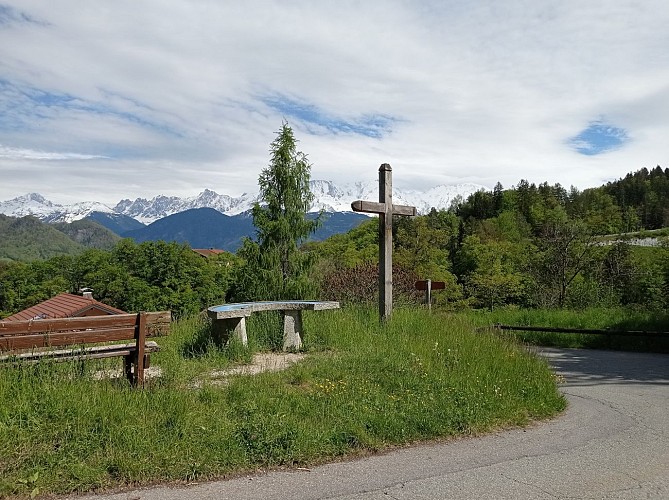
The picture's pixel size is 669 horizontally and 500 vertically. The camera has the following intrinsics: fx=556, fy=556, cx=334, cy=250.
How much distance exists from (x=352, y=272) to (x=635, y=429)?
38.6 feet

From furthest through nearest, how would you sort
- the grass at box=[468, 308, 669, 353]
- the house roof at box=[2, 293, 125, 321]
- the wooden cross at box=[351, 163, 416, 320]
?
the house roof at box=[2, 293, 125, 321] < the grass at box=[468, 308, 669, 353] < the wooden cross at box=[351, 163, 416, 320]

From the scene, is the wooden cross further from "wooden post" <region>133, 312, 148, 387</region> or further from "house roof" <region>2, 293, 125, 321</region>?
"house roof" <region>2, 293, 125, 321</region>

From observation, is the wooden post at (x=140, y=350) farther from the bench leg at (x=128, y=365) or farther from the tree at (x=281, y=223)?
the tree at (x=281, y=223)

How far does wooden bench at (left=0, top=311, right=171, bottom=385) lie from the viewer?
222 inches

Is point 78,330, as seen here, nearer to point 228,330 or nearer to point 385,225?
point 228,330

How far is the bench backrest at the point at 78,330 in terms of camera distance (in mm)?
5641

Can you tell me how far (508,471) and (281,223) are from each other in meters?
14.9

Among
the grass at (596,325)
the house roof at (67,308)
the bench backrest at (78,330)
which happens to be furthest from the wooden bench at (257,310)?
the house roof at (67,308)

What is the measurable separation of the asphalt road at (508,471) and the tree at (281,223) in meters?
13.3

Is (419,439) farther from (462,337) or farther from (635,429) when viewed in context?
(462,337)

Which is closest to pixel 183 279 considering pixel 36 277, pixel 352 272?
pixel 36 277

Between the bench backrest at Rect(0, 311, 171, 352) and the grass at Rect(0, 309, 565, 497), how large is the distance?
0.30 meters

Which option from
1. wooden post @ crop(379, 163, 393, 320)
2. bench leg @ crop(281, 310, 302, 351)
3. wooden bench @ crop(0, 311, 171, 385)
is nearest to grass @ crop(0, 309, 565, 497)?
wooden bench @ crop(0, 311, 171, 385)

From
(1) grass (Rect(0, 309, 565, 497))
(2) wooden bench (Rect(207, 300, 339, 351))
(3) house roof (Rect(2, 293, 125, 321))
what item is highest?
(2) wooden bench (Rect(207, 300, 339, 351))
